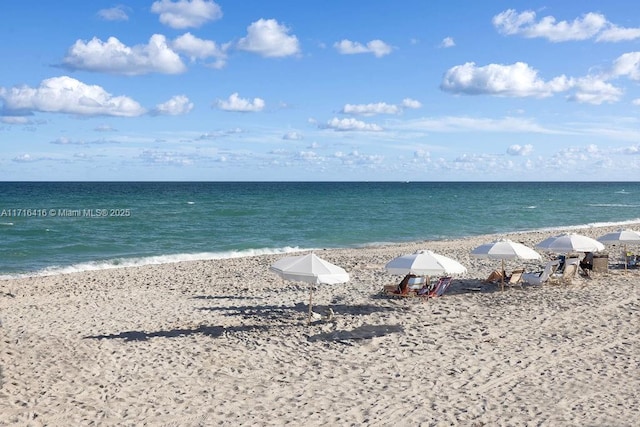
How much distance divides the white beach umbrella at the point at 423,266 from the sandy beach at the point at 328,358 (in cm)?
97

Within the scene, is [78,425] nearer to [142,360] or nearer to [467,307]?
[142,360]

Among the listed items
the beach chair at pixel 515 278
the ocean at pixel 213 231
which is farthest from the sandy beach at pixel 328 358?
the ocean at pixel 213 231

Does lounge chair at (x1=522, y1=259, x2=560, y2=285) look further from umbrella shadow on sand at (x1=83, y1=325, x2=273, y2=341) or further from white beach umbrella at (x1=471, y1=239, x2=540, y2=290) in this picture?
umbrella shadow on sand at (x1=83, y1=325, x2=273, y2=341)

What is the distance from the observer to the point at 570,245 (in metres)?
16.1

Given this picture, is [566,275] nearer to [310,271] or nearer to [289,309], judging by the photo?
[289,309]

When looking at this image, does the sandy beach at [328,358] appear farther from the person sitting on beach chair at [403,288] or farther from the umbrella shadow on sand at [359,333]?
the person sitting on beach chair at [403,288]

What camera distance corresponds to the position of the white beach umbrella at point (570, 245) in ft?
52.3

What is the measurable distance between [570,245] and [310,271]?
835 centimetres

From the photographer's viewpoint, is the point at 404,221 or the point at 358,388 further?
the point at 404,221

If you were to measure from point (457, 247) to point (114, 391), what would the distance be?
2191 cm

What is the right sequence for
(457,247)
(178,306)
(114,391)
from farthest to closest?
(457,247) < (178,306) < (114,391)

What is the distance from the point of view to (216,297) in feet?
53.2

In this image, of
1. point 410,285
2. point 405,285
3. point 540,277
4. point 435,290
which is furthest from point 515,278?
point 405,285

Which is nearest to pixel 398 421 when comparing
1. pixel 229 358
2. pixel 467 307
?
pixel 229 358
